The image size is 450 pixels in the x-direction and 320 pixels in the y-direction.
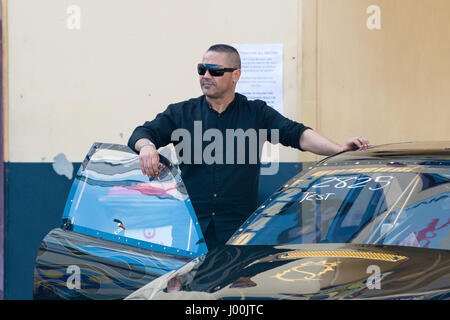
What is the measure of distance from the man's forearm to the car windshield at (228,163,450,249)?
74 cm

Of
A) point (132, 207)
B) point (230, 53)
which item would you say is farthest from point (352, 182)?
point (230, 53)

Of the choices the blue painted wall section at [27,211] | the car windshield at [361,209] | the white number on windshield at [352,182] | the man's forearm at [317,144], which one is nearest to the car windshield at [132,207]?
the car windshield at [361,209]

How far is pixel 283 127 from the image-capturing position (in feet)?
15.5

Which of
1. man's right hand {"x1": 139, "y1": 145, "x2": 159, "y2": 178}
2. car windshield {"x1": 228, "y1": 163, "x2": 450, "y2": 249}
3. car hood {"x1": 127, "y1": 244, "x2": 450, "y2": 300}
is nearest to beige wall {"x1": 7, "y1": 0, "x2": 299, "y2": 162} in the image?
man's right hand {"x1": 139, "y1": 145, "x2": 159, "y2": 178}

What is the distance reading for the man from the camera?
4.53 m

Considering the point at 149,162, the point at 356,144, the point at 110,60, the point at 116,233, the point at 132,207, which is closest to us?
the point at 116,233

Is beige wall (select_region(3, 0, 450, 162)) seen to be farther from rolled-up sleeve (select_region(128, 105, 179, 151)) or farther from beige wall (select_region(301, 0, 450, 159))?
rolled-up sleeve (select_region(128, 105, 179, 151))

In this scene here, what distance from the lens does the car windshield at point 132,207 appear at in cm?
349

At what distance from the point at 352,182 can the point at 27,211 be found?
12.1ft

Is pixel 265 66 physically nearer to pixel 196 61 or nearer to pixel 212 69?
pixel 196 61

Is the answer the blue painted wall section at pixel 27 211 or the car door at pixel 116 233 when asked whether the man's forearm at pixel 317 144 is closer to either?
the car door at pixel 116 233
